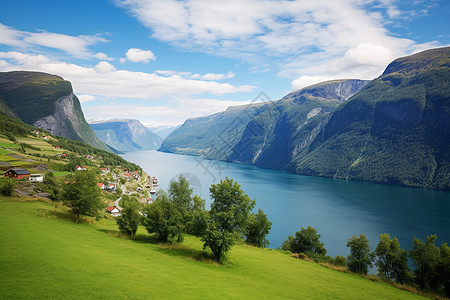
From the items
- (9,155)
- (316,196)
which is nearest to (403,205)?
(316,196)

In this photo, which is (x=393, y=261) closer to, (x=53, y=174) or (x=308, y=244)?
(x=308, y=244)

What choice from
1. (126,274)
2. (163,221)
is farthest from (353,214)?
(126,274)

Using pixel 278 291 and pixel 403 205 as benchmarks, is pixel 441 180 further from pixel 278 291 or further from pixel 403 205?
pixel 278 291

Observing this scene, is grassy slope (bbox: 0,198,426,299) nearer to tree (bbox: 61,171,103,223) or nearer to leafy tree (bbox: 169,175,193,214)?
tree (bbox: 61,171,103,223)

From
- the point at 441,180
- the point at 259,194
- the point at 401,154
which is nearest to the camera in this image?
the point at 259,194

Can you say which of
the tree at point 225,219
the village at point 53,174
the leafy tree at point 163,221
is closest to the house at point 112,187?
the village at point 53,174

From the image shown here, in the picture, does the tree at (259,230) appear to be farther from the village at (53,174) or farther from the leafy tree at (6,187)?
the leafy tree at (6,187)
